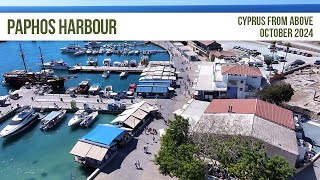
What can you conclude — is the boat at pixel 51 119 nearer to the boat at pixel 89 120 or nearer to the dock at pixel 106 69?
the boat at pixel 89 120

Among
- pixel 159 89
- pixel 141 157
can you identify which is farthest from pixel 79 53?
pixel 141 157

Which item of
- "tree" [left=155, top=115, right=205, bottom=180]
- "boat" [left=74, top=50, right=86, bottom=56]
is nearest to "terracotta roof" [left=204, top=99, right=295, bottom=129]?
"tree" [left=155, top=115, right=205, bottom=180]

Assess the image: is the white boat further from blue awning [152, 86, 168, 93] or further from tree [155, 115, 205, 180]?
tree [155, 115, 205, 180]

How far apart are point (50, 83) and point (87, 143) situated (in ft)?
113

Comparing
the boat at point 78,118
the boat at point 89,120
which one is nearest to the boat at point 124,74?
the boat at point 89,120

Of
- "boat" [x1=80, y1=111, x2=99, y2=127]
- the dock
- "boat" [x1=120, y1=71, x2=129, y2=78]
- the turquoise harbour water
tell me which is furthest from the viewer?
the dock

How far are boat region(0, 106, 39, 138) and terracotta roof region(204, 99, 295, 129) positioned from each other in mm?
29442

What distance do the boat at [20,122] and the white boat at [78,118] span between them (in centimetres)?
680

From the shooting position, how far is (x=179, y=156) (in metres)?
29.0

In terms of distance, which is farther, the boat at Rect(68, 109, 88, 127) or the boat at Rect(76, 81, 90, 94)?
the boat at Rect(76, 81, 90, 94)

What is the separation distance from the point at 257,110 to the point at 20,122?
36.4m

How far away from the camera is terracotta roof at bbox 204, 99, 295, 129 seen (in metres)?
37.7

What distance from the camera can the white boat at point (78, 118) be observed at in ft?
158

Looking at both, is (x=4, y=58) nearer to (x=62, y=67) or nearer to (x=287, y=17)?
(x=62, y=67)
